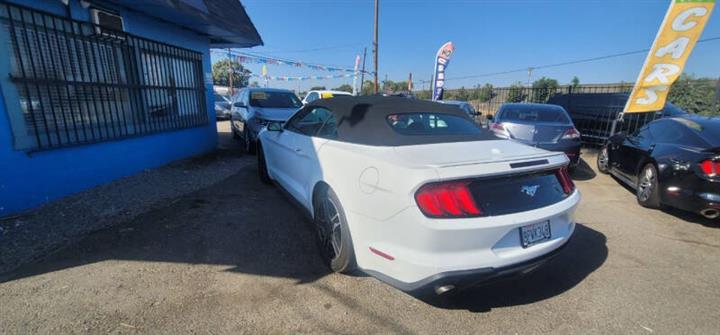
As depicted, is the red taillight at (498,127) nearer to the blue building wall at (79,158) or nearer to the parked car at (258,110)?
the parked car at (258,110)

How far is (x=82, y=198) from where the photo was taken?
4.44 m

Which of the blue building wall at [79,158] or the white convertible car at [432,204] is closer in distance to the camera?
the white convertible car at [432,204]

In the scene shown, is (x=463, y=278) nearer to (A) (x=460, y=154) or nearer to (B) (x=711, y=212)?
(A) (x=460, y=154)

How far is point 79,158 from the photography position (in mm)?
4621

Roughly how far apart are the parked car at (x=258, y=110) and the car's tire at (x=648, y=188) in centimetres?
662

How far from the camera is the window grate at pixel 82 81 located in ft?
13.2

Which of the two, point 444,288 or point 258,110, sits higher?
point 258,110

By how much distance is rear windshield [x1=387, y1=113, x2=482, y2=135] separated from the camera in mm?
3026

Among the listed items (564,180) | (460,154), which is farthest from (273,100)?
(564,180)

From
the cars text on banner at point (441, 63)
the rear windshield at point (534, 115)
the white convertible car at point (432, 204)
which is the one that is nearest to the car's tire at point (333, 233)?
the white convertible car at point (432, 204)

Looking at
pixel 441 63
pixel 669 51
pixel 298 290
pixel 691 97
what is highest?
pixel 441 63

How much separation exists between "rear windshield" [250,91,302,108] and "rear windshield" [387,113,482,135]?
597cm

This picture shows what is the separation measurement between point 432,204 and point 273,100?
24.9 ft

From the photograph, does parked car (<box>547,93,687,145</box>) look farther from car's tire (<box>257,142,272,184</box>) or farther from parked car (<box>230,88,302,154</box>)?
car's tire (<box>257,142,272,184</box>)
